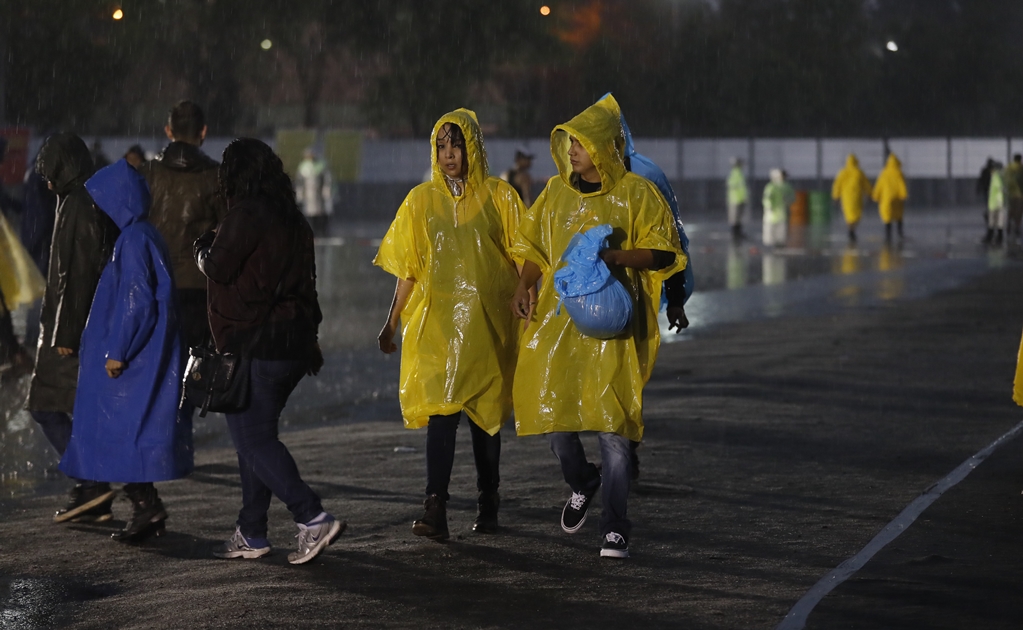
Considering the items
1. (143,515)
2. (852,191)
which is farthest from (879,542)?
(852,191)

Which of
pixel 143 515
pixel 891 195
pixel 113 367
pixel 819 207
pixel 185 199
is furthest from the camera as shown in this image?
pixel 819 207

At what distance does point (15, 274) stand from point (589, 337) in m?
5.24

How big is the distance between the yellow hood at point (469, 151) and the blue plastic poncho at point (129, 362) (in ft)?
3.78

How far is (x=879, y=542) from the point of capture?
6.28m

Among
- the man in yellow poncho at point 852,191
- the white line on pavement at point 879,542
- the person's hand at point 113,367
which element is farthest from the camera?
the man in yellow poncho at point 852,191

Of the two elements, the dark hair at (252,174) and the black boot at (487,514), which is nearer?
the dark hair at (252,174)

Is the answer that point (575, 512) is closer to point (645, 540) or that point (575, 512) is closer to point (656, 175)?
point (645, 540)

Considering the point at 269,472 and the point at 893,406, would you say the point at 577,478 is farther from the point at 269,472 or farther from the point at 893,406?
the point at 893,406

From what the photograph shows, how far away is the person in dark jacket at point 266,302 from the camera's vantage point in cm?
588

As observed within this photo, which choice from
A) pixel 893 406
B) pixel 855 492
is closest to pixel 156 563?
pixel 855 492

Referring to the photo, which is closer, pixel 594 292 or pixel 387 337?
pixel 594 292

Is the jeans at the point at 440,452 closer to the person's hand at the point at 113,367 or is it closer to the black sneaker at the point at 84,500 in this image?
the person's hand at the point at 113,367

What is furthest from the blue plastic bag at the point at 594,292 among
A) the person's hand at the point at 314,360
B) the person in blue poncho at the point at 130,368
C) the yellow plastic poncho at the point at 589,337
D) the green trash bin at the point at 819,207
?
the green trash bin at the point at 819,207

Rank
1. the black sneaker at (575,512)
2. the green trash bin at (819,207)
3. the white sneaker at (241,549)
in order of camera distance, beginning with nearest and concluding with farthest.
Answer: the white sneaker at (241,549)
the black sneaker at (575,512)
the green trash bin at (819,207)
